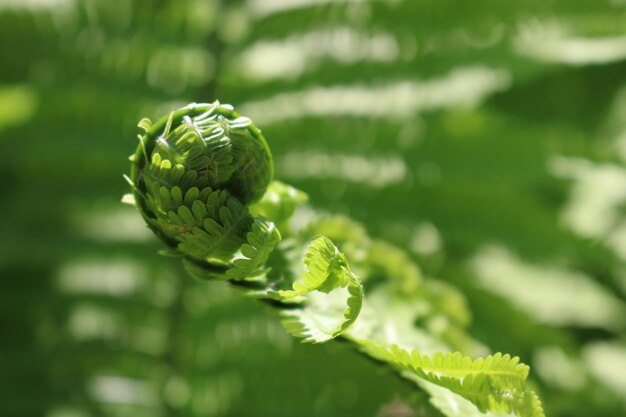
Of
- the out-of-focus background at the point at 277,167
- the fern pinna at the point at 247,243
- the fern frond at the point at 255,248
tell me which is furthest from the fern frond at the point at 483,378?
the out-of-focus background at the point at 277,167

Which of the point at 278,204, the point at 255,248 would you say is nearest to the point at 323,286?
the point at 255,248

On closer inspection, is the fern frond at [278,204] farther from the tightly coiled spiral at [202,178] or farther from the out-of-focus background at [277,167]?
the out-of-focus background at [277,167]

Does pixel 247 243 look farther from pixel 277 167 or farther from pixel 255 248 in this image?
pixel 277 167

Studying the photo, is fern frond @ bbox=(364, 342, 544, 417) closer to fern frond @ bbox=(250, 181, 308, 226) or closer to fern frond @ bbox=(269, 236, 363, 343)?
fern frond @ bbox=(269, 236, 363, 343)

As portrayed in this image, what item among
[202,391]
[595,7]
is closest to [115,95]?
[202,391]

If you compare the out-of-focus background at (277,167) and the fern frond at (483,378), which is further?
the out-of-focus background at (277,167)

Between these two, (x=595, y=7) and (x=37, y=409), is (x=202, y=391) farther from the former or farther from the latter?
(x=595, y=7)

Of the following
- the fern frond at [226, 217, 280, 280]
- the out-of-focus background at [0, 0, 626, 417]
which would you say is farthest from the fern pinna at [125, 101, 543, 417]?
the out-of-focus background at [0, 0, 626, 417]
